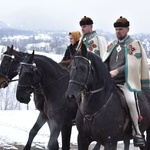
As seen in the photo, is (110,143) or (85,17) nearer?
(110,143)

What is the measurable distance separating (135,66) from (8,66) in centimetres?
301

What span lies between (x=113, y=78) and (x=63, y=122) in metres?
1.60

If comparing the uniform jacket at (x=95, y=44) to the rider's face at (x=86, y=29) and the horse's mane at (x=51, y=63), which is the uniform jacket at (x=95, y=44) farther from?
the horse's mane at (x=51, y=63)

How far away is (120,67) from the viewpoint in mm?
5484

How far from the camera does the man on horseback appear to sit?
5.40 metres

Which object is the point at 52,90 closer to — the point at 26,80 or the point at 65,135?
the point at 26,80

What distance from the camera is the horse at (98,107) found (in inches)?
188

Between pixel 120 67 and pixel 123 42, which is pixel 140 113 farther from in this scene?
pixel 123 42

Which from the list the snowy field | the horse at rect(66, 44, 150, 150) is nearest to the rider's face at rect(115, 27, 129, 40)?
the horse at rect(66, 44, 150, 150)

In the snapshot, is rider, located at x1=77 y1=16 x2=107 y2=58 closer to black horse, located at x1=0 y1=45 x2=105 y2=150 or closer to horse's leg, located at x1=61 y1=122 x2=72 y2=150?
black horse, located at x1=0 y1=45 x2=105 y2=150

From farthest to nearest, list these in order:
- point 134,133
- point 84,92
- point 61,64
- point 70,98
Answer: point 61,64
point 134,133
point 84,92
point 70,98

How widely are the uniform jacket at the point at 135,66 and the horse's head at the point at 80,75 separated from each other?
A: 0.87 meters

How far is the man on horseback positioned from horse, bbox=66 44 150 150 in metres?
0.16

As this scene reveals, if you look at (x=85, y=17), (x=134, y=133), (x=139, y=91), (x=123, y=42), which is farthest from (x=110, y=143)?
(x=85, y=17)
